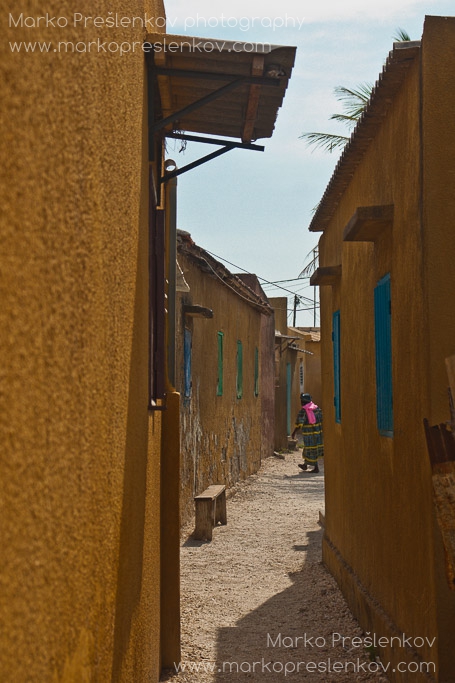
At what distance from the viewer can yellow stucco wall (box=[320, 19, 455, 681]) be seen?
462 centimetres

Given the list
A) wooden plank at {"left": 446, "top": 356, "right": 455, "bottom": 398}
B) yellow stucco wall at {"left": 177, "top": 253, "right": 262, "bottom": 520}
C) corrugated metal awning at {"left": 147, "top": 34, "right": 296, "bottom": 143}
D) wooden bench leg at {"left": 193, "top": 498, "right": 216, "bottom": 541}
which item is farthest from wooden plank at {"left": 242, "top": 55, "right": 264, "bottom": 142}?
wooden bench leg at {"left": 193, "top": 498, "right": 216, "bottom": 541}

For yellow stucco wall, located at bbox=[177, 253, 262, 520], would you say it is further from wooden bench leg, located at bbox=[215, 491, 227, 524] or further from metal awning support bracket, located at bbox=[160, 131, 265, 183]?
metal awning support bracket, located at bbox=[160, 131, 265, 183]

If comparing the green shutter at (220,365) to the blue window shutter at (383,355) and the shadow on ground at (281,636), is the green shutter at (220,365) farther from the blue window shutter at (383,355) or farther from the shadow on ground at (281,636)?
the blue window shutter at (383,355)

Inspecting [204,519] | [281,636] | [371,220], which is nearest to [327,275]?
[371,220]

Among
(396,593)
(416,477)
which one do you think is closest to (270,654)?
(396,593)

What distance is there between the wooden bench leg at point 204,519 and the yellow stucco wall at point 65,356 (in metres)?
7.54

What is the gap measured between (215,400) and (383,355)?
339 inches

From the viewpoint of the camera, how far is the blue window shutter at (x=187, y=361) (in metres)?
11.5

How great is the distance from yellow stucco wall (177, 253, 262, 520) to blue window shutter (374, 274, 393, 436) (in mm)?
4835

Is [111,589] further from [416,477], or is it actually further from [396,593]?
[396,593]

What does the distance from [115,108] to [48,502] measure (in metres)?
1.62

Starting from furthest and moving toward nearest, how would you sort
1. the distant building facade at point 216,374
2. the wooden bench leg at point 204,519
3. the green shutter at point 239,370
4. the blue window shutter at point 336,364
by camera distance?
1. the green shutter at point 239,370
2. the distant building facade at point 216,374
3. the wooden bench leg at point 204,519
4. the blue window shutter at point 336,364

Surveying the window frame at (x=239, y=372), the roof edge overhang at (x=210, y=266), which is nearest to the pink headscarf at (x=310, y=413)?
the window frame at (x=239, y=372)

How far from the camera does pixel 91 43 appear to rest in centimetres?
220
